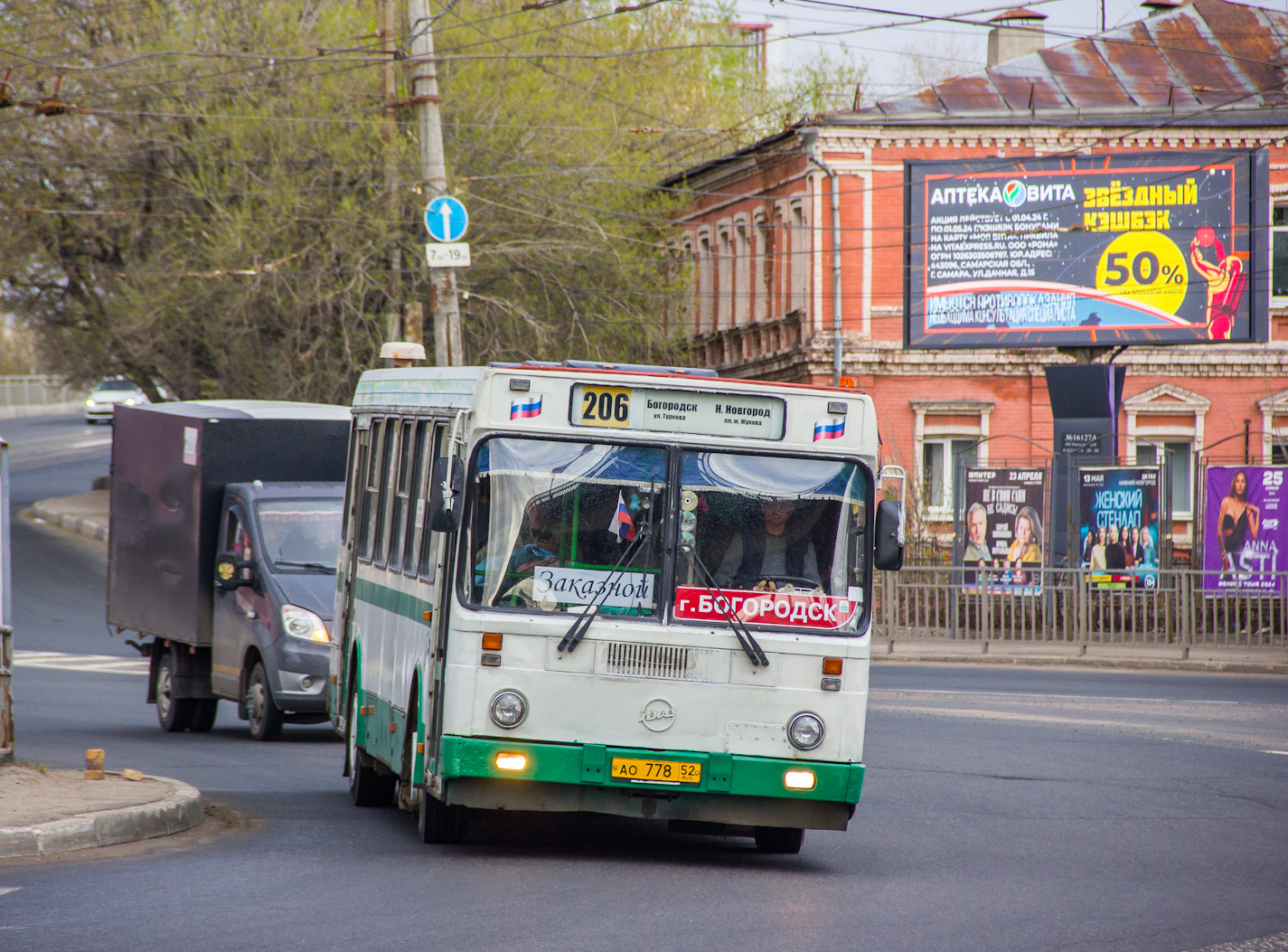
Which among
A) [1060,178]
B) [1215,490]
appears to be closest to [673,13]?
[1060,178]

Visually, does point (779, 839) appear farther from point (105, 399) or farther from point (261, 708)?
point (105, 399)

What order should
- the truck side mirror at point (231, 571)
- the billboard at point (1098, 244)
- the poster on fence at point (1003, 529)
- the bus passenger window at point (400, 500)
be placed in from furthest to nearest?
the billboard at point (1098, 244) → the poster on fence at point (1003, 529) → the truck side mirror at point (231, 571) → the bus passenger window at point (400, 500)

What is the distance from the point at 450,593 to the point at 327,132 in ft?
79.0

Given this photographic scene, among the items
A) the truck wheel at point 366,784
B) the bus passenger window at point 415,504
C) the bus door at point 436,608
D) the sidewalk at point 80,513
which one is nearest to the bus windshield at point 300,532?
the truck wheel at point 366,784

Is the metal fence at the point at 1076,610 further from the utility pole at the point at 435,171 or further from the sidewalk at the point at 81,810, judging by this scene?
the sidewalk at the point at 81,810

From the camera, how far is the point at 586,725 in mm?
9148

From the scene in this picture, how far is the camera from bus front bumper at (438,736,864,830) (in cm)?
907

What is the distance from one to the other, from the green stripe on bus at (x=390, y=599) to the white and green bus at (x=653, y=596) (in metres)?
0.49

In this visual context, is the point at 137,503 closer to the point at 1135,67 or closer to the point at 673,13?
the point at 1135,67

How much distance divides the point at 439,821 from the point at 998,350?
3148 cm

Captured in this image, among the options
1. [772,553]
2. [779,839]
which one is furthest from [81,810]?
[772,553]

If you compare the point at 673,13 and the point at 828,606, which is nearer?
the point at 828,606

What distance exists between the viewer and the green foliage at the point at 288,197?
3153cm

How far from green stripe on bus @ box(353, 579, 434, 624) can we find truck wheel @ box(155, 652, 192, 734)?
5196mm
